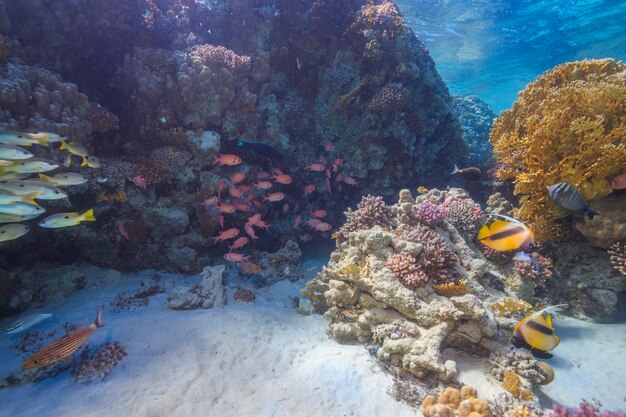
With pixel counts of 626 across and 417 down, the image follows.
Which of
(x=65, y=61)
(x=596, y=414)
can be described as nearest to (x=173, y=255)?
(x=65, y=61)

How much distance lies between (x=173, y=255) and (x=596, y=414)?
8.35 m

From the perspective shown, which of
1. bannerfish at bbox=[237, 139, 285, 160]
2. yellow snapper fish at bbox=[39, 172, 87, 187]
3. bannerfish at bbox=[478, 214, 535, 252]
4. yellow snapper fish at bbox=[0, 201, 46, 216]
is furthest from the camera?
bannerfish at bbox=[237, 139, 285, 160]

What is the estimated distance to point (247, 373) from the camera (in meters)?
4.22

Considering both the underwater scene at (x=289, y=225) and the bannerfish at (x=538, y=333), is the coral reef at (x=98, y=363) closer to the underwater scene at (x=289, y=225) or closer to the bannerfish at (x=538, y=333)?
the underwater scene at (x=289, y=225)

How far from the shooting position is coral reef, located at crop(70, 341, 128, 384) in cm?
430

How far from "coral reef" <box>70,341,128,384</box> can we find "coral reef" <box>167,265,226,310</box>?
1521 mm

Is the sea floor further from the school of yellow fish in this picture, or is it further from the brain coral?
the brain coral

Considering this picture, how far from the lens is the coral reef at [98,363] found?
169 inches

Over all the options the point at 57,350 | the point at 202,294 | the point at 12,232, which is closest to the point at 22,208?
the point at 12,232

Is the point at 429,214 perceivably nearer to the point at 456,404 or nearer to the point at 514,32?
the point at 456,404

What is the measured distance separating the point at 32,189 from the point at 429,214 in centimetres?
636

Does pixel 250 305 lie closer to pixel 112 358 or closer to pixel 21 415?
pixel 112 358

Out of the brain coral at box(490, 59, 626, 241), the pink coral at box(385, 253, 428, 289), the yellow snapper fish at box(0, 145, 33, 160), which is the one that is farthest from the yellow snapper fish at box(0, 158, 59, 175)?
the brain coral at box(490, 59, 626, 241)

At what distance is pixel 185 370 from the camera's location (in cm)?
422
